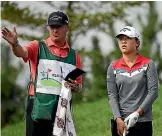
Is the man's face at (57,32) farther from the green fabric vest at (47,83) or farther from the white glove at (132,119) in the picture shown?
the white glove at (132,119)

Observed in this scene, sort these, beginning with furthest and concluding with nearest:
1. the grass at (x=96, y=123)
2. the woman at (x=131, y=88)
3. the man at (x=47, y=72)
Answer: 1. the grass at (x=96, y=123)
2. the man at (x=47, y=72)
3. the woman at (x=131, y=88)

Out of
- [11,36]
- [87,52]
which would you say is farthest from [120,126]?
[87,52]

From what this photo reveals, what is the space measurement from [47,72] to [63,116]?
0.40 m

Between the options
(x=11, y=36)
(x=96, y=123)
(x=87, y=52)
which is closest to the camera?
(x=11, y=36)

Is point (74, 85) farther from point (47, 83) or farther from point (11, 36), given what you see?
point (11, 36)

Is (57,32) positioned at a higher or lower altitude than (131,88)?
higher

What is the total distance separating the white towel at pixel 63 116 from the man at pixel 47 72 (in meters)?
0.04

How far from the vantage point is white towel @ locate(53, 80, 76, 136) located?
429cm

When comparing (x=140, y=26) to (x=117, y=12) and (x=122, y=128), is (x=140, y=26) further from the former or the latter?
(x=122, y=128)

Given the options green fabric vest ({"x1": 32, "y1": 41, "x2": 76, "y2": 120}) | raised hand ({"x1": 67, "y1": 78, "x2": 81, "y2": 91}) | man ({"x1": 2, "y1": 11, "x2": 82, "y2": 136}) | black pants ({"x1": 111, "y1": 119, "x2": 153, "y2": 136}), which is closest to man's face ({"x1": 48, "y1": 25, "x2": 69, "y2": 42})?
man ({"x1": 2, "y1": 11, "x2": 82, "y2": 136})

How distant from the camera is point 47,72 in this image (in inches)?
170

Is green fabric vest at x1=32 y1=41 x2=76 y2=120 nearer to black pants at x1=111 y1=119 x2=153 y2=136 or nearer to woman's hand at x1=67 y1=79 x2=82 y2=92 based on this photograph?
woman's hand at x1=67 y1=79 x2=82 y2=92

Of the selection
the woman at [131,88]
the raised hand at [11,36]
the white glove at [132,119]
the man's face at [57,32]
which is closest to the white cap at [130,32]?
the woman at [131,88]

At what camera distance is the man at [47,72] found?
429 cm
